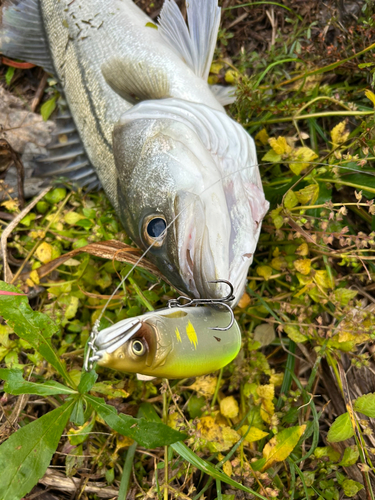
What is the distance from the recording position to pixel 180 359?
4.34ft

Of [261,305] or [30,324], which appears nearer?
[30,324]

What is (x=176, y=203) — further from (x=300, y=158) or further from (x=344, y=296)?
(x=344, y=296)

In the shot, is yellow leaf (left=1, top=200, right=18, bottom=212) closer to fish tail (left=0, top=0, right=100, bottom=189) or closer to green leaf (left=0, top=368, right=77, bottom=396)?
fish tail (left=0, top=0, right=100, bottom=189)

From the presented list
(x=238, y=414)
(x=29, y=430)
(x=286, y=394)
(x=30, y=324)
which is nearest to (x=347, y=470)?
(x=286, y=394)

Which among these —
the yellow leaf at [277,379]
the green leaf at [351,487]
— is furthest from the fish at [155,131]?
the green leaf at [351,487]

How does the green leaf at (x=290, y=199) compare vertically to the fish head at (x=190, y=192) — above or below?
below

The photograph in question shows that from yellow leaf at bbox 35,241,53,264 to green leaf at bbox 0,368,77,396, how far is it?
1007 mm

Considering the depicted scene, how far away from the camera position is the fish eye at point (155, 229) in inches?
70.3

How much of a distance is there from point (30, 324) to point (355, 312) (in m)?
1.82

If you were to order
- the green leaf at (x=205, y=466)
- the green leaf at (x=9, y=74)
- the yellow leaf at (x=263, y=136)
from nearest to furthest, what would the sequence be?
the green leaf at (x=205, y=466), the yellow leaf at (x=263, y=136), the green leaf at (x=9, y=74)

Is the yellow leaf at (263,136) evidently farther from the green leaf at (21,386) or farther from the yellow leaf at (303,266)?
the green leaf at (21,386)

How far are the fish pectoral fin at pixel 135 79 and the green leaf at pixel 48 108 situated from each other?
0.86 meters

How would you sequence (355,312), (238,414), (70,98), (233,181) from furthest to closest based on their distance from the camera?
(70,98)
(238,414)
(355,312)
(233,181)

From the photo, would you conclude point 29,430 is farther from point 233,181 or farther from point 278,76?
point 278,76
